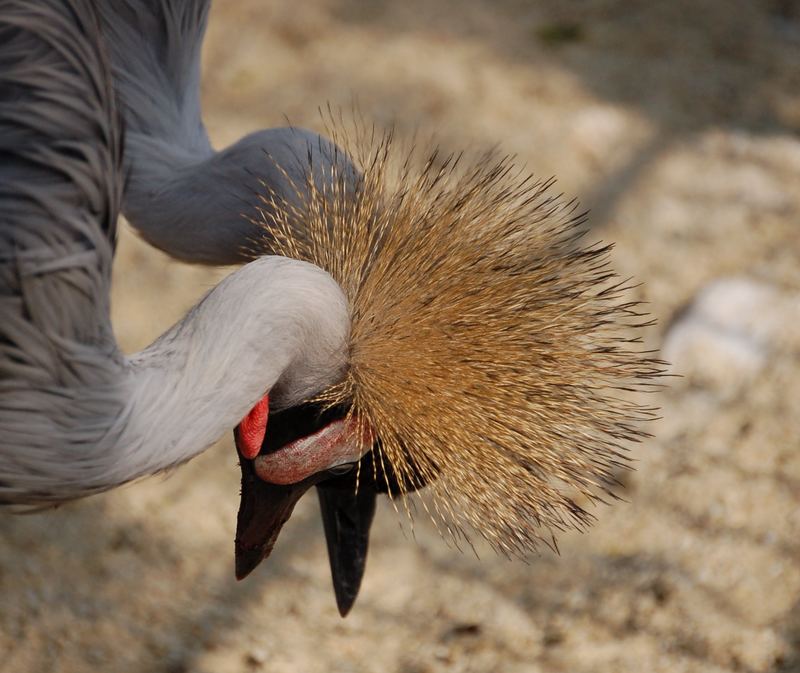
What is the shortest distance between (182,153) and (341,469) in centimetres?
56

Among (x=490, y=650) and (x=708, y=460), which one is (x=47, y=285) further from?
(x=708, y=460)

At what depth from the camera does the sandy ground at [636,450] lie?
197 centimetres

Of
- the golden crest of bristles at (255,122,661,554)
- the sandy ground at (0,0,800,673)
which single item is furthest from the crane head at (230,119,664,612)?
the sandy ground at (0,0,800,673)

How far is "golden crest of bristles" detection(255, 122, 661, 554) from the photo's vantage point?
4.57ft

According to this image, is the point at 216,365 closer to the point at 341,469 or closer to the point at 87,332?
the point at 87,332

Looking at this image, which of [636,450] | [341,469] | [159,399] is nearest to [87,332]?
[159,399]

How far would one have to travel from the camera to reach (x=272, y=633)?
1.97 m

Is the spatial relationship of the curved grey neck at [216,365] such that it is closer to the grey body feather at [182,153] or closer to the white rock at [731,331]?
the grey body feather at [182,153]

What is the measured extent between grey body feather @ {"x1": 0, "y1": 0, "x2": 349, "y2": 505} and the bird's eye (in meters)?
0.16

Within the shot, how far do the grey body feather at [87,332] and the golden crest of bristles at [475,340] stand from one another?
0.10m

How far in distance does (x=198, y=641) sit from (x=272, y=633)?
0.12 m

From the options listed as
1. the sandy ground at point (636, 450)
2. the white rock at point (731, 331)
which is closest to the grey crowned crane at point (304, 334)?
the sandy ground at point (636, 450)

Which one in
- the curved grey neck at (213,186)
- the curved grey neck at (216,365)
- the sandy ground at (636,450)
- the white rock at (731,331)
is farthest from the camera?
the white rock at (731,331)

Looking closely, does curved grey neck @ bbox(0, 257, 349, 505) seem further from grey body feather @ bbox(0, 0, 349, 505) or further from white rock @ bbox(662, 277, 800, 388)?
white rock @ bbox(662, 277, 800, 388)
